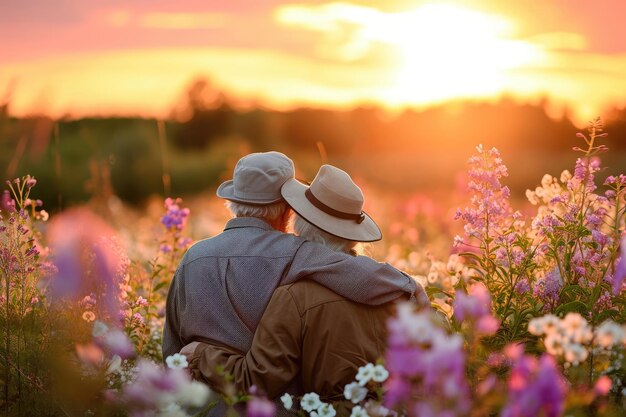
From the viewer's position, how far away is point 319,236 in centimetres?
356

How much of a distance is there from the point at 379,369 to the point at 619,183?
1.76m

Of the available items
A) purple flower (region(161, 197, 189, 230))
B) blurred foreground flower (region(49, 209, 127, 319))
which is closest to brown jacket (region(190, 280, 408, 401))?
blurred foreground flower (region(49, 209, 127, 319))

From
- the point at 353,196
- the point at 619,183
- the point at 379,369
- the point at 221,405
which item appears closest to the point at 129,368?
the point at 221,405

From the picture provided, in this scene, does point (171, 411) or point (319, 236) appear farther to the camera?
point (319, 236)

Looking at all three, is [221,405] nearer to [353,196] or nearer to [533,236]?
[353,196]

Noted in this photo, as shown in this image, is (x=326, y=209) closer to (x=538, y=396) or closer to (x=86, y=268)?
(x=86, y=268)

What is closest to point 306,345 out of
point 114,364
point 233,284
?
point 233,284

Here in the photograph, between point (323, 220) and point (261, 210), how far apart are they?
33 centimetres

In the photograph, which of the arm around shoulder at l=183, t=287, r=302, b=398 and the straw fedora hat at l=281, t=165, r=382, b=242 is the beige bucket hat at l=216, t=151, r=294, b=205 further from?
the arm around shoulder at l=183, t=287, r=302, b=398

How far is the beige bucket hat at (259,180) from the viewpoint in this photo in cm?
360

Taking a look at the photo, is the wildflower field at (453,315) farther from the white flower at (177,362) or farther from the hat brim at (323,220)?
the hat brim at (323,220)

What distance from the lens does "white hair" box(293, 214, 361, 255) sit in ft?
11.7

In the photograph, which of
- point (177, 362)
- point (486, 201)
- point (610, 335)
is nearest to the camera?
point (610, 335)

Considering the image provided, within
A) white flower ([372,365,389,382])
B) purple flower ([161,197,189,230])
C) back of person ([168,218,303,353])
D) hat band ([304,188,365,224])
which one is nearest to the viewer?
white flower ([372,365,389,382])
